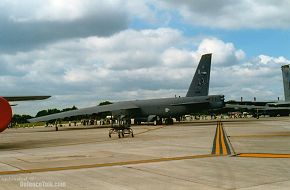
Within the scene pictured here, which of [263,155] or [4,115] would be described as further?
[4,115]

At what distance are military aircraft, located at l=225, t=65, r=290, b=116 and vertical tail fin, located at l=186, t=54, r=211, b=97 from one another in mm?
15073

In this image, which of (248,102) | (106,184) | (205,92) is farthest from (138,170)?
(248,102)

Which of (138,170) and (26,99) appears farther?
(26,99)

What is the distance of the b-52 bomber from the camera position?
47.6 metres

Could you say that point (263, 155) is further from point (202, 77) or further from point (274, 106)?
point (274, 106)

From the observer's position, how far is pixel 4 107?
1878cm

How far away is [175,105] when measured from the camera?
49625 mm

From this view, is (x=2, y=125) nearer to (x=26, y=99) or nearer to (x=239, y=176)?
(x=26, y=99)

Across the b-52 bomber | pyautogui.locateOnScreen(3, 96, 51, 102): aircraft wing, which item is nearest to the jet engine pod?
pyautogui.locateOnScreen(3, 96, 51, 102): aircraft wing

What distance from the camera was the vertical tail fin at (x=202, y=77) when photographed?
50219 mm

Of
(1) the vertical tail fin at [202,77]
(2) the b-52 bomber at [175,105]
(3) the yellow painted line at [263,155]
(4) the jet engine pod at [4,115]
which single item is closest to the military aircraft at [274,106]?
(1) the vertical tail fin at [202,77]

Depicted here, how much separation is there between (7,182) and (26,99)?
46.9 ft

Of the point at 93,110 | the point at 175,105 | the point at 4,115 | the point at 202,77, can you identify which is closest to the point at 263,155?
the point at 4,115

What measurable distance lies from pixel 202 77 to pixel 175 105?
218 inches
